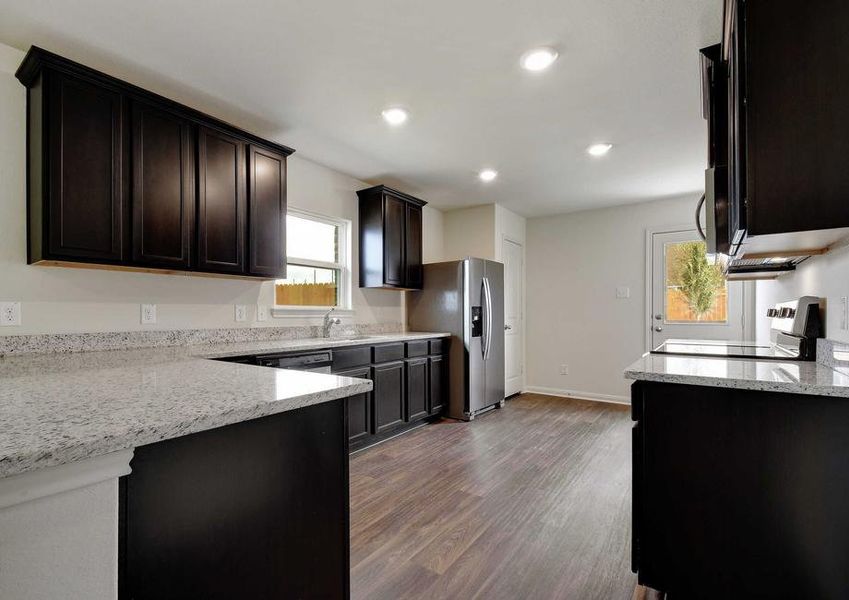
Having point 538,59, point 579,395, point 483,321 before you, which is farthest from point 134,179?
point 579,395

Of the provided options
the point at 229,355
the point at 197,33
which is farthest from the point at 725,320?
the point at 197,33

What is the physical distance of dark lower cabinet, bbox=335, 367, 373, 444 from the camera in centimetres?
326

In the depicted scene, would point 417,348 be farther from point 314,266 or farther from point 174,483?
point 174,483

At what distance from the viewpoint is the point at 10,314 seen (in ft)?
7.07

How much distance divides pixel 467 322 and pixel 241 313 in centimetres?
212

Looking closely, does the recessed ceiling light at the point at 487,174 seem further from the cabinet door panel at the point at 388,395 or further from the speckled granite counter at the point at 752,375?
the speckled granite counter at the point at 752,375

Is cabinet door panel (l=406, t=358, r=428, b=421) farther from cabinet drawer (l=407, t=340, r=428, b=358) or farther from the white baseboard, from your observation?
the white baseboard

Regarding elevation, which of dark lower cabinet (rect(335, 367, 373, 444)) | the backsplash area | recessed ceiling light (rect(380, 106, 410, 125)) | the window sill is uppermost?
recessed ceiling light (rect(380, 106, 410, 125))

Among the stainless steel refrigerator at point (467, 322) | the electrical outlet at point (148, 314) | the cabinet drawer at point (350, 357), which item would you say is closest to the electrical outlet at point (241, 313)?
the electrical outlet at point (148, 314)

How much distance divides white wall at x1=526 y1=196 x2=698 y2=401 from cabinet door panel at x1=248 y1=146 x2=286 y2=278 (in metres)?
3.64

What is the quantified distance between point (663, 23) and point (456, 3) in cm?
98

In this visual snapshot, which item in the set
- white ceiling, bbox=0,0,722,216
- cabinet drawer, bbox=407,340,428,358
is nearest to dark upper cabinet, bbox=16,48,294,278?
white ceiling, bbox=0,0,722,216

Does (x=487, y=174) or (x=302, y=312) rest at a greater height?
(x=487, y=174)

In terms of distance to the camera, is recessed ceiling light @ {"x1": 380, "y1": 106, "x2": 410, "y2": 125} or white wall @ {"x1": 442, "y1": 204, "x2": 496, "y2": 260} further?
white wall @ {"x1": 442, "y1": 204, "x2": 496, "y2": 260}
